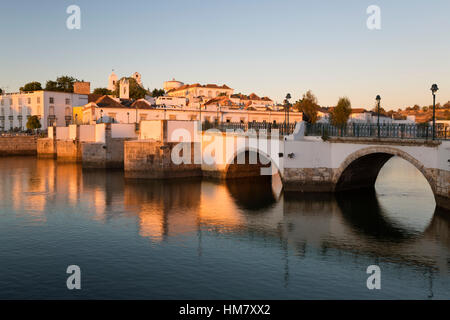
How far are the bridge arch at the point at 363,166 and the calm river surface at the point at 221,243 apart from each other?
1.27 m

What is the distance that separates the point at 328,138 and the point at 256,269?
49.6 feet

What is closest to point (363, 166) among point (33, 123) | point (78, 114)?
point (78, 114)

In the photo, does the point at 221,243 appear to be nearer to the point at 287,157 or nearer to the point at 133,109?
the point at 287,157

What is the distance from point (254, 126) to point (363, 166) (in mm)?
10268

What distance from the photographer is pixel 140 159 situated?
3869 centimetres

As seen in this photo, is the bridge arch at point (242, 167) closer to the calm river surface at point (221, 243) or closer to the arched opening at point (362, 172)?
the calm river surface at point (221, 243)

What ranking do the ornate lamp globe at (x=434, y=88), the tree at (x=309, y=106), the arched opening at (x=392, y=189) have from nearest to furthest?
the ornate lamp globe at (x=434, y=88) < the arched opening at (x=392, y=189) < the tree at (x=309, y=106)

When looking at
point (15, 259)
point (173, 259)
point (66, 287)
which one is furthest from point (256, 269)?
point (15, 259)

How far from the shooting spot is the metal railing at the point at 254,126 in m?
32.5

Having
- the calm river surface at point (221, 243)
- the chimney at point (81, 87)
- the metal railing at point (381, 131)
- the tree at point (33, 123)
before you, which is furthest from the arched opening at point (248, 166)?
the chimney at point (81, 87)
